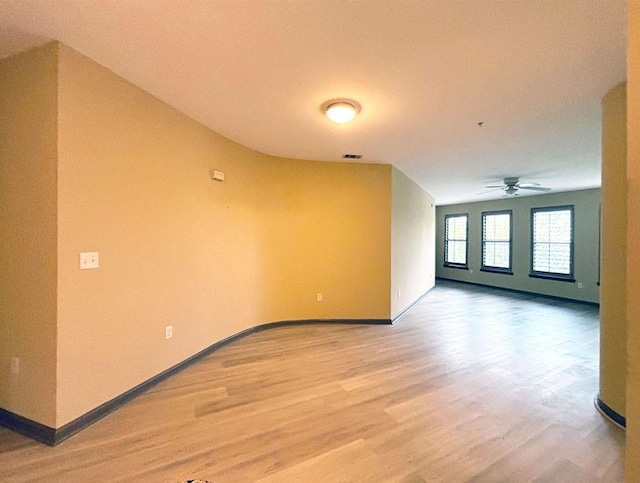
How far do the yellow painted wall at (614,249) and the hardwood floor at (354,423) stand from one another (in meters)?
0.31

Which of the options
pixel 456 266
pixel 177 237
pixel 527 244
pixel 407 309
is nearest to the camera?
pixel 177 237

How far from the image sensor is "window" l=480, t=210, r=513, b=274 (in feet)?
25.2

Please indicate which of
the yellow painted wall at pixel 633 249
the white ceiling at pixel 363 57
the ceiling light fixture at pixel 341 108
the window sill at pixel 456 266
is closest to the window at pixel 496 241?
the window sill at pixel 456 266

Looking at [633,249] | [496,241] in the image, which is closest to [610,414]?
[633,249]

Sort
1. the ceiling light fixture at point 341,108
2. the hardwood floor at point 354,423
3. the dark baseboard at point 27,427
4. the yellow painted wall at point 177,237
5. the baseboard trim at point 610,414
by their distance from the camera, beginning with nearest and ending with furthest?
the hardwood floor at point 354,423 < the dark baseboard at point 27,427 < the yellow painted wall at point 177,237 < the baseboard trim at point 610,414 < the ceiling light fixture at point 341,108

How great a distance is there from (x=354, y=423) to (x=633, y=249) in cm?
199

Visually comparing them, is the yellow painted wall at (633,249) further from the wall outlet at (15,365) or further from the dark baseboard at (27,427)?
the wall outlet at (15,365)

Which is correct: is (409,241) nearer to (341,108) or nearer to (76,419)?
(341,108)

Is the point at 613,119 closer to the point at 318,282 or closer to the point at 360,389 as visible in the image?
the point at 360,389

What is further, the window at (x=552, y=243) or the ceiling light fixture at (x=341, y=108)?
the window at (x=552, y=243)

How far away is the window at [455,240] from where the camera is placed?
348 inches

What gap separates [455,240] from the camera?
9188 millimetres

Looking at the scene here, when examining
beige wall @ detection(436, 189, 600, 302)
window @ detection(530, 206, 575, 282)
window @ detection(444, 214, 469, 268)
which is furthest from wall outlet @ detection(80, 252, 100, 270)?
window @ detection(444, 214, 469, 268)

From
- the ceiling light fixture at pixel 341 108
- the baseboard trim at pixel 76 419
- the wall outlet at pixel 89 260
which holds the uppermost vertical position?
the ceiling light fixture at pixel 341 108
